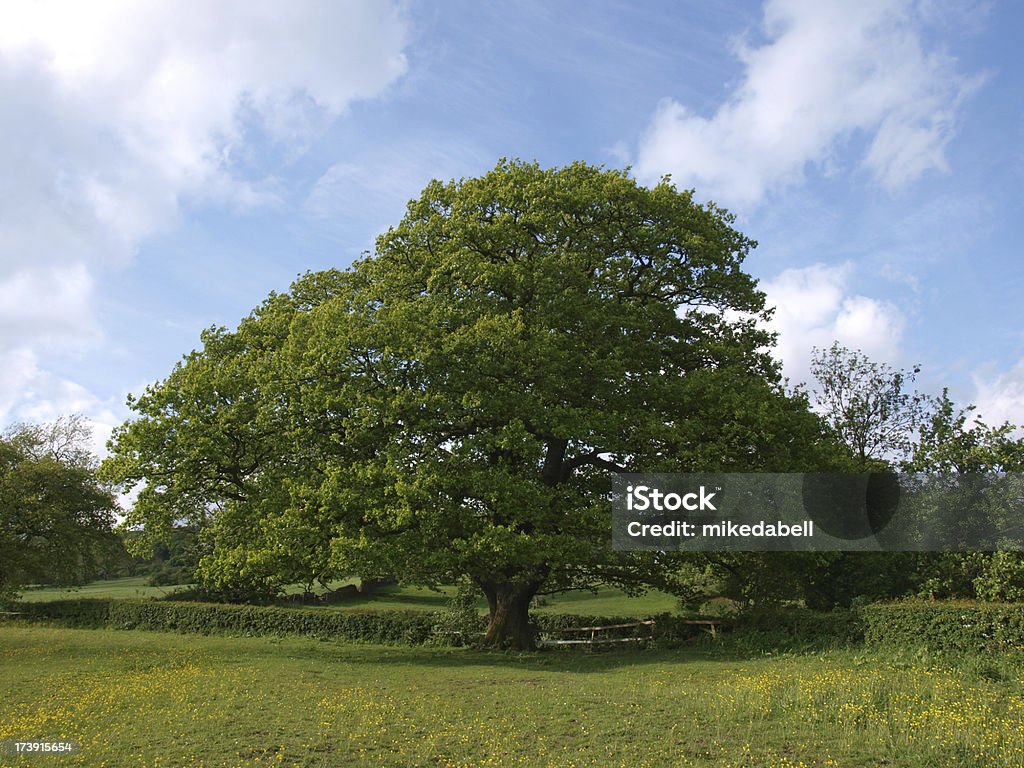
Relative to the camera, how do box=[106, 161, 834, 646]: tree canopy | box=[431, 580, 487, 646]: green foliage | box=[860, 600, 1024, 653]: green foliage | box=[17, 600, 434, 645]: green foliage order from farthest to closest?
box=[17, 600, 434, 645]: green foliage → box=[431, 580, 487, 646]: green foliage → box=[106, 161, 834, 646]: tree canopy → box=[860, 600, 1024, 653]: green foliage

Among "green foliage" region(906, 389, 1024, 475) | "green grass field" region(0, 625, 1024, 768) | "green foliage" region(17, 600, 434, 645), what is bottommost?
"green foliage" region(17, 600, 434, 645)

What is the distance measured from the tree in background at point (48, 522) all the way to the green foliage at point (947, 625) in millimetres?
38053

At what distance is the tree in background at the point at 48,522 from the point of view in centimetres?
3972

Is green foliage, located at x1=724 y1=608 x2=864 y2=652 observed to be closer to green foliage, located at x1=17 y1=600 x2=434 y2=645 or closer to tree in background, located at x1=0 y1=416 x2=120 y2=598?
green foliage, located at x1=17 y1=600 x2=434 y2=645

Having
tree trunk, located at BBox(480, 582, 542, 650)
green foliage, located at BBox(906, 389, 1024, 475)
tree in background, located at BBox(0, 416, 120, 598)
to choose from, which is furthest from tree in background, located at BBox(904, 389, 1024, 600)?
tree in background, located at BBox(0, 416, 120, 598)

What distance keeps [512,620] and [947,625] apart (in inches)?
525

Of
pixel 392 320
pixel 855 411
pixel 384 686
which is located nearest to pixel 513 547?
pixel 384 686

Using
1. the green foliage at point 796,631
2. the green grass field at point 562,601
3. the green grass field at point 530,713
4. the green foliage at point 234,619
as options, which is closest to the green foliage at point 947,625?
the green foliage at point 796,631

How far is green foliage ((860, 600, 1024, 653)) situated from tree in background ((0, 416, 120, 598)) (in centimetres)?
3805

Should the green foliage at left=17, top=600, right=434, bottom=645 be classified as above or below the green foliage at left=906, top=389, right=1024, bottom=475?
below

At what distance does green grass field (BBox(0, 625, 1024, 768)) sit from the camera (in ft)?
37.3

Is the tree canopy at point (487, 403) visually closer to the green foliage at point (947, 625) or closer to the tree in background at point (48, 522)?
the green foliage at point (947, 625)

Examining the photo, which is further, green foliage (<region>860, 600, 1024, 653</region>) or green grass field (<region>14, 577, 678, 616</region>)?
green grass field (<region>14, 577, 678, 616</region>)

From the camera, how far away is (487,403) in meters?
23.5
